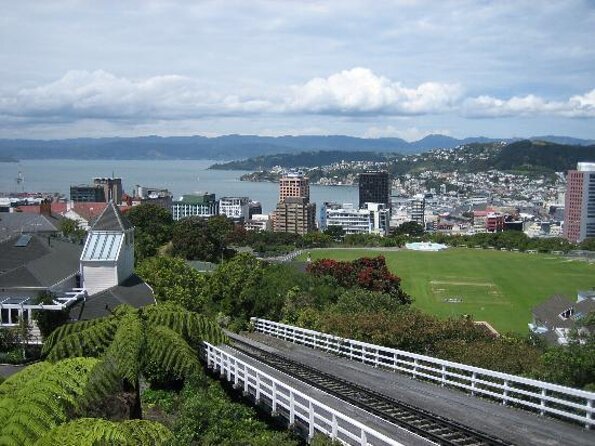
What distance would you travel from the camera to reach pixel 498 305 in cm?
5194

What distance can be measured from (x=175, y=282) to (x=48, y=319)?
26.8 ft

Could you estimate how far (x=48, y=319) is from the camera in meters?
22.8

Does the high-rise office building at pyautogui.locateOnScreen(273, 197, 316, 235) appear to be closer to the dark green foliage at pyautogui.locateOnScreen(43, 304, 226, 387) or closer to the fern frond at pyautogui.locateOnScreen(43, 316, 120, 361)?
the dark green foliage at pyautogui.locateOnScreen(43, 304, 226, 387)

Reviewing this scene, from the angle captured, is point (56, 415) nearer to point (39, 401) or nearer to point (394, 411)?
point (39, 401)

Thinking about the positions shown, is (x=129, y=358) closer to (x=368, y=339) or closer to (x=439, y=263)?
(x=368, y=339)

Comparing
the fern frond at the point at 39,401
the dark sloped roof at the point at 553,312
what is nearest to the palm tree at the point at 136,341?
the fern frond at the point at 39,401

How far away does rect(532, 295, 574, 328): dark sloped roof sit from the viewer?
1496 inches

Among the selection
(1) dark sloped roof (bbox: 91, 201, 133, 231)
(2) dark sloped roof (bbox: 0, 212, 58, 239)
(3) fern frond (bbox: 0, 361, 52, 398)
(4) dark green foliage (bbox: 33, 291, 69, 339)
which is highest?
(3) fern frond (bbox: 0, 361, 52, 398)

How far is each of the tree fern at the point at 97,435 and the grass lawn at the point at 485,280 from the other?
119 ft

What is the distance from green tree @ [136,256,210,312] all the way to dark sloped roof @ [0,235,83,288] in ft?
10.9

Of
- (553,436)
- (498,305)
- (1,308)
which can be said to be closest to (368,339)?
(553,436)

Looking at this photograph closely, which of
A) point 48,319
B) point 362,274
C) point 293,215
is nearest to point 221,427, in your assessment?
point 48,319

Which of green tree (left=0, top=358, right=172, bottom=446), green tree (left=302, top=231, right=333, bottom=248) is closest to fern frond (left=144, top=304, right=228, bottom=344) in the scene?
green tree (left=0, top=358, right=172, bottom=446)

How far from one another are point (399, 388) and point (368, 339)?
21.2ft
